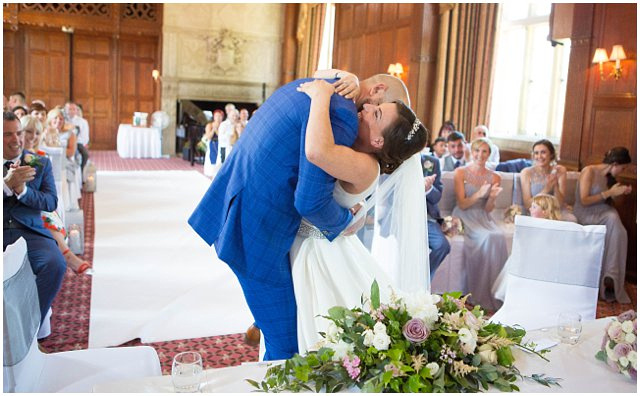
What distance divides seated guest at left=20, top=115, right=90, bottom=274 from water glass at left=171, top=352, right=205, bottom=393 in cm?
274

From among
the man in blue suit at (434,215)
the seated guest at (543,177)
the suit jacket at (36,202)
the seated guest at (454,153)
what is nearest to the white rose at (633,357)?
the man in blue suit at (434,215)

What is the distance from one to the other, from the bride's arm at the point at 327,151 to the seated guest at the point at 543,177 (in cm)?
394

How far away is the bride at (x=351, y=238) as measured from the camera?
1993 millimetres

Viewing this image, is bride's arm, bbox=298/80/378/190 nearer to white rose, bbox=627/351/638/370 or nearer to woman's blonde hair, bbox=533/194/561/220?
white rose, bbox=627/351/638/370

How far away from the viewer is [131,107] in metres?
17.3

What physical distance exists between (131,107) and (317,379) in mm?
17040

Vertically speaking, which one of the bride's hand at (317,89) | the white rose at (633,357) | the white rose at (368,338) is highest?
the bride's hand at (317,89)

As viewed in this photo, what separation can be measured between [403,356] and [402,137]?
828 millimetres

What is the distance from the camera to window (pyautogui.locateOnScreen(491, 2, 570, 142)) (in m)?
9.08

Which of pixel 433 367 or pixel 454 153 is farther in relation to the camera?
pixel 454 153

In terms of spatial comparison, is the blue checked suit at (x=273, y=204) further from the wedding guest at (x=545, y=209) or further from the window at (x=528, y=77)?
the window at (x=528, y=77)

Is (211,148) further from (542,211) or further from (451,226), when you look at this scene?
(542,211)

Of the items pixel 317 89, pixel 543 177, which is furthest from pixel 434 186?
pixel 317 89

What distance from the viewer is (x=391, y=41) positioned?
472 inches
